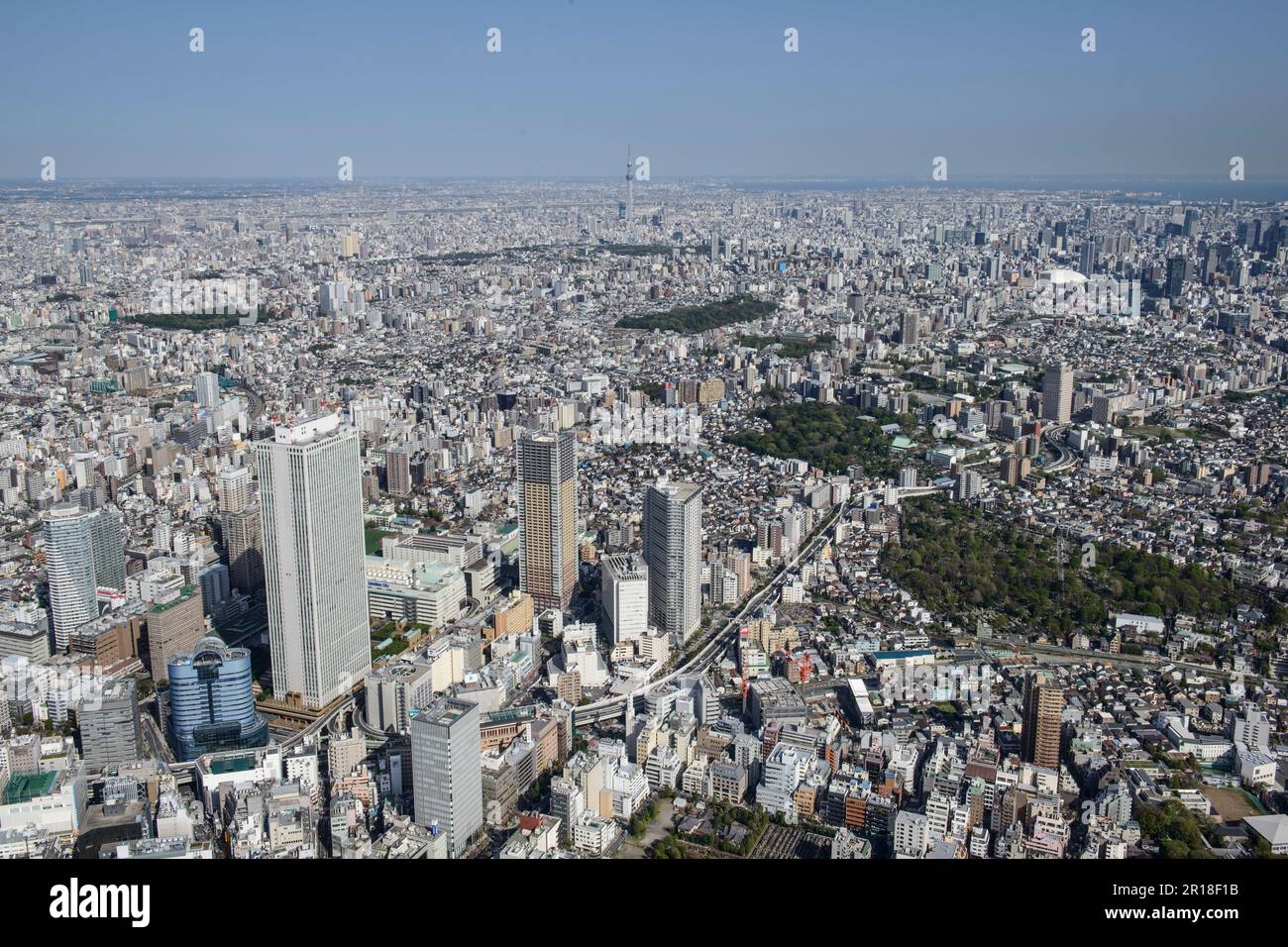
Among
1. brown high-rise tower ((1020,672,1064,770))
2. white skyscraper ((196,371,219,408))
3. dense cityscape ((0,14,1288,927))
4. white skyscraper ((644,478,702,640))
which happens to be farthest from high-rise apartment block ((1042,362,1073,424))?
white skyscraper ((196,371,219,408))

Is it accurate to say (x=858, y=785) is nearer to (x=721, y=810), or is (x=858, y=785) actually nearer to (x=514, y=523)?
(x=721, y=810)

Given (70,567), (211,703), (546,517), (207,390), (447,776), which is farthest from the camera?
(207,390)

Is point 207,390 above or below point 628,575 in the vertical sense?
above

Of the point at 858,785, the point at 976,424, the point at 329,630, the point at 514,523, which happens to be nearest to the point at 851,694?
the point at 858,785

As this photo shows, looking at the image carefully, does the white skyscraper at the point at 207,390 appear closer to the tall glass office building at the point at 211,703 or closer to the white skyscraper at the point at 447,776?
the tall glass office building at the point at 211,703

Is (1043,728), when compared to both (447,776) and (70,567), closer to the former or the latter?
(447,776)

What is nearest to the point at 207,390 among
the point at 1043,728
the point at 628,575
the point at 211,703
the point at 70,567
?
the point at 70,567
